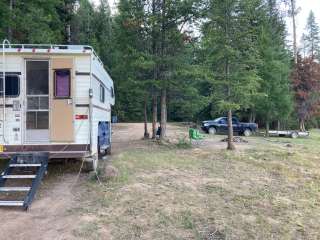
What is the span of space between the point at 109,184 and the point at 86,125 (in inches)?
52.5

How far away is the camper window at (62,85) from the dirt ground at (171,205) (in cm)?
191

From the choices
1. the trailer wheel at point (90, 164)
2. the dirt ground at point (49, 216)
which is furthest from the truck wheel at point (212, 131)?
the dirt ground at point (49, 216)

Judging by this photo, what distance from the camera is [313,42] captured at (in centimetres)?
5353

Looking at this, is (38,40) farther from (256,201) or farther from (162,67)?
(256,201)

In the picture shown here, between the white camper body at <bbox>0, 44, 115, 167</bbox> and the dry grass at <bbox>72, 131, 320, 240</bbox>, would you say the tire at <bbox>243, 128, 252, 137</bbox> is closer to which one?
the dry grass at <bbox>72, 131, 320, 240</bbox>

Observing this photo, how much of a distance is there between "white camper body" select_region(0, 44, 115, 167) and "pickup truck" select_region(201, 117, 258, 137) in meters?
20.1

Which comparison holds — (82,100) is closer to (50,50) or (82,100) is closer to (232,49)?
(50,50)

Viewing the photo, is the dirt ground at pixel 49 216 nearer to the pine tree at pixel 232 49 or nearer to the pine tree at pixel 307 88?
the pine tree at pixel 232 49

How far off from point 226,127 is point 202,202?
20692mm

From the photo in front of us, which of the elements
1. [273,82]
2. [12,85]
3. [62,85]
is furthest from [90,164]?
[273,82]

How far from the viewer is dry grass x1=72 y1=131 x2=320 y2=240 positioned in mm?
5621

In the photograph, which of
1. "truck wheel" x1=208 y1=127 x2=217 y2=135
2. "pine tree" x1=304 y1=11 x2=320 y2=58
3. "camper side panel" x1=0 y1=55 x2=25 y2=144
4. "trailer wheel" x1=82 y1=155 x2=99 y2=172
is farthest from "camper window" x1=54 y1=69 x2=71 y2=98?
"pine tree" x1=304 y1=11 x2=320 y2=58

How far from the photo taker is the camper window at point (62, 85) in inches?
306

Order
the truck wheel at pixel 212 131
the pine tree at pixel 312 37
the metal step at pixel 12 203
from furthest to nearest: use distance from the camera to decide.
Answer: the pine tree at pixel 312 37
the truck wheel at pixel 212 131
the metal step at pixel 12 203
